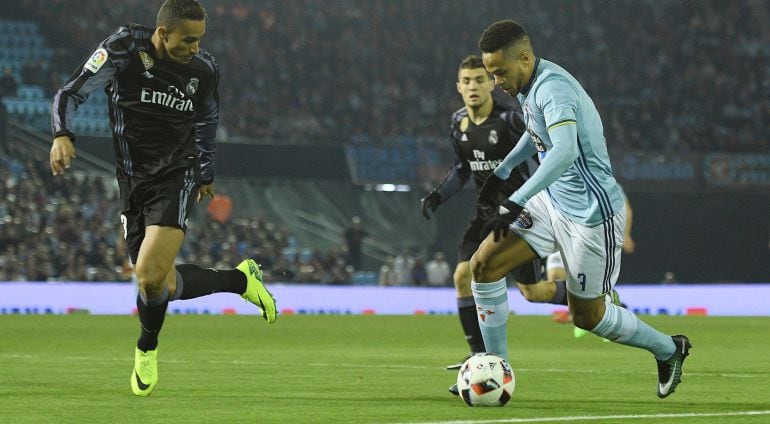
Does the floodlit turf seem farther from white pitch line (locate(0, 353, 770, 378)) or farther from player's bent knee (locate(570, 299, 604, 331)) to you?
player's bent knee (locate(570, 299, 604, 331))

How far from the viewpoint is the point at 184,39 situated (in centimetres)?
708

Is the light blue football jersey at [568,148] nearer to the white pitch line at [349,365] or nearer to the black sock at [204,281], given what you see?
the black sock at [204,281]

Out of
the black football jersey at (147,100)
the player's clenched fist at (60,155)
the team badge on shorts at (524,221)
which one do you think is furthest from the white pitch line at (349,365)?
the player's clenched fist at (60,155)

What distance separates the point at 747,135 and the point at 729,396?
26307 mm

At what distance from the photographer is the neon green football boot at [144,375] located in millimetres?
6988

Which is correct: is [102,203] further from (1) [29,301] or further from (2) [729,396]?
(2) [729,396]

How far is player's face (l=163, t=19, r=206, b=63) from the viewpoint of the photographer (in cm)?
704

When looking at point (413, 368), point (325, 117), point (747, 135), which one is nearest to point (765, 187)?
point (747, 135)

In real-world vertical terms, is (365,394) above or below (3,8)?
above

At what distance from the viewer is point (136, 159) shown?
732 centimetres

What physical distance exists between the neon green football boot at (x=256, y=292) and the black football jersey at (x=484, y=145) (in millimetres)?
1627

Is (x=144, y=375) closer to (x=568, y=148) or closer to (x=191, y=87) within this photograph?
(x=191, y=87)

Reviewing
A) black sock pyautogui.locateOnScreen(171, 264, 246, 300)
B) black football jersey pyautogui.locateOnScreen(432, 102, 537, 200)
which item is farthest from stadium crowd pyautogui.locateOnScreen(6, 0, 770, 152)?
black sock pyautogui.locateOnScreen(171, 264, 246, 300)

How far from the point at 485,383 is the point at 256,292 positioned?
212cm
